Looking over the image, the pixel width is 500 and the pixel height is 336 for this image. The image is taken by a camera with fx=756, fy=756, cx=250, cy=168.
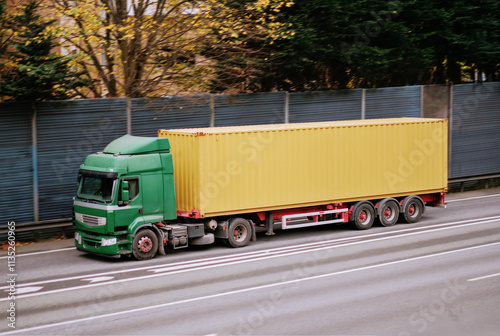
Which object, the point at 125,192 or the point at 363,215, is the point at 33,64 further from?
the point at 363,215

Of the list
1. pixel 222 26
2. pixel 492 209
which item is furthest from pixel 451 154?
pixel 222 26

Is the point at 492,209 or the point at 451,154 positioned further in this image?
the point at 451,154

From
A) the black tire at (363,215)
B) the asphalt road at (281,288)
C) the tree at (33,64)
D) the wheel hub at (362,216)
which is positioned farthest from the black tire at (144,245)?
the wheel hub at (362,216)

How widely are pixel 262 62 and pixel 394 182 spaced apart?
711 centimetres

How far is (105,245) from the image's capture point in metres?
18.5

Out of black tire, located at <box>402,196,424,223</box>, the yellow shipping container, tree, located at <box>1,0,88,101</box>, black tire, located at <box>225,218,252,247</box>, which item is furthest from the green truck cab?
black tire, located at <box>402,196,424,223</box>

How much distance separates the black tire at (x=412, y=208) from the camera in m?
23.7

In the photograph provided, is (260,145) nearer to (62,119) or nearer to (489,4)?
(62,119)

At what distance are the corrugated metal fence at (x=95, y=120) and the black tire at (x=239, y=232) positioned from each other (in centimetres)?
498

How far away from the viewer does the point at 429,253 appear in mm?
19234

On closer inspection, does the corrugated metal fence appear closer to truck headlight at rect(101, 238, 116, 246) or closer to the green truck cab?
the green truck cab

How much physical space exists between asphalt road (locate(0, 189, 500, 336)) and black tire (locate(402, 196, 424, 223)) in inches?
57.1

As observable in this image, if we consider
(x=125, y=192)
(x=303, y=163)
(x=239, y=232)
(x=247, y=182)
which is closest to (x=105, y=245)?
(x=125, y=192)

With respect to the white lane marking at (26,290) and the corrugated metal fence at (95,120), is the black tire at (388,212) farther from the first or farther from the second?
the white lane marking at (26,290)
